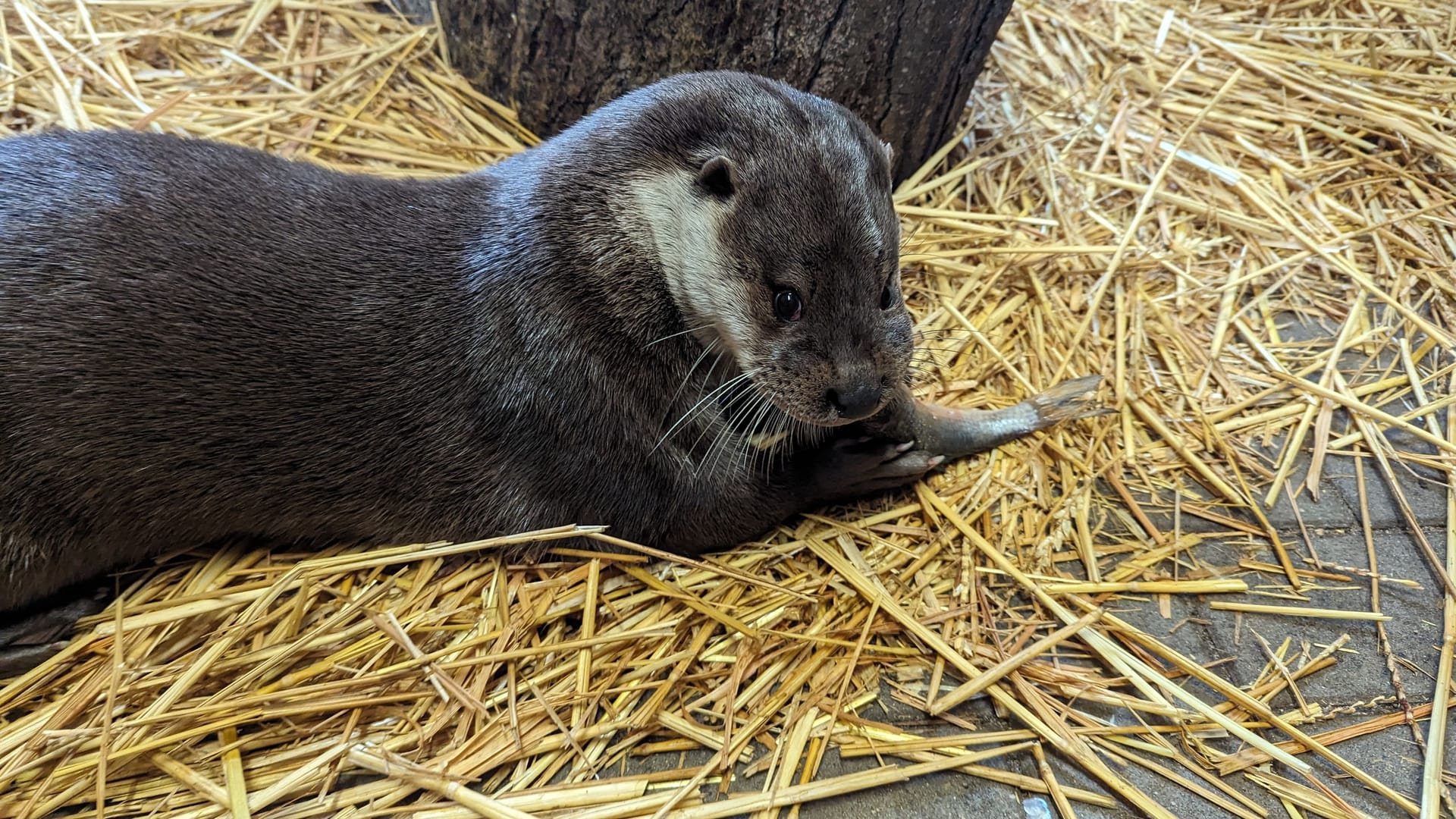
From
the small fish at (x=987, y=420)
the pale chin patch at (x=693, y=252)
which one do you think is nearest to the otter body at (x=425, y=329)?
the pale chin patch at (x=693, y=252)

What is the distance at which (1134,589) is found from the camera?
78.6 inches

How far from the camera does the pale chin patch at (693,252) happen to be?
1.74m

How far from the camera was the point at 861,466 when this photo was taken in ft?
6.80

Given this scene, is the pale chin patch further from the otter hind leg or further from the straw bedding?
the otter hind leg

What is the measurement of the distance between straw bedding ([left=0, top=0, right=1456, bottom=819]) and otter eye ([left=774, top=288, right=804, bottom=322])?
0.60 m

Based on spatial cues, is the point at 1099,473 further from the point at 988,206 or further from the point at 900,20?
the point at 900,20

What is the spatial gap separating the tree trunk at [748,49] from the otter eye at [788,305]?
1101 mm

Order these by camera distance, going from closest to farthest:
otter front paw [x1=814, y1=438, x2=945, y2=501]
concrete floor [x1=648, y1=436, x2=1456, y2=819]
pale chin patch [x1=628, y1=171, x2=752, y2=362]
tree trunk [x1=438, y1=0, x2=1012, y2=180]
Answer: concrete floor [x1=648, y1=436, x2=1456, y2=819] → pale chin patch [x1=628, y1=171, x2=752, y2=362] → otter front paw [x1=814, y1=438, x2=945, y2=501] → tree trunk [x1=438, y1=0, x2=1012, y2=180]

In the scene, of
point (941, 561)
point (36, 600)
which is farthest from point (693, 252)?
point (36, 600)

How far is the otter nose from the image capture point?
5.56 feet

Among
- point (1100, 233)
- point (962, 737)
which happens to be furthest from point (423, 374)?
point (1100, 233)

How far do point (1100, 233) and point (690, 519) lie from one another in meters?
1.80

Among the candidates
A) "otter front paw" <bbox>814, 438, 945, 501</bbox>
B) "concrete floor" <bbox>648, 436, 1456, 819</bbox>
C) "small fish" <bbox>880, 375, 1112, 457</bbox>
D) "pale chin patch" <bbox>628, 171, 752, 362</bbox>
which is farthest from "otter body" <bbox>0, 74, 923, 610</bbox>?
"concrete floor" <bbox>648, 436, 1456, 819</bbox>

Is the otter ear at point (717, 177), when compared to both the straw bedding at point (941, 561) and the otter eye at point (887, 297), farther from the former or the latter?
the straw bedding at point (941, 561)
